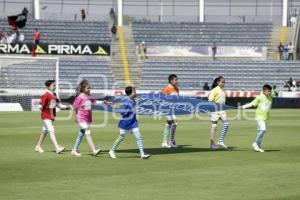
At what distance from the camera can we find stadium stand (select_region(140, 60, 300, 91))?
57.3 m

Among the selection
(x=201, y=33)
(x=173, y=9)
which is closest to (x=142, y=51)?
(x=201, y=33)

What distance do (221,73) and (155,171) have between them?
140ft

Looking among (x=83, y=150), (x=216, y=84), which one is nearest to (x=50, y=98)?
(x=83, y=150)

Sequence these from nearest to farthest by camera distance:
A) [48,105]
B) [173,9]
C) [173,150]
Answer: [48,105], [173,150], [173,9]

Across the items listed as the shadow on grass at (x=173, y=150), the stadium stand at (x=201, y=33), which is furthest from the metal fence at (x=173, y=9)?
the shadow on grass at (x=173, y=150)

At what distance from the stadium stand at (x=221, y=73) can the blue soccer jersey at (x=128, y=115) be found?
37280mm

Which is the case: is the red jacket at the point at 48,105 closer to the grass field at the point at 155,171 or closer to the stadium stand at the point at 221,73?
the grass field at the point at 155,171

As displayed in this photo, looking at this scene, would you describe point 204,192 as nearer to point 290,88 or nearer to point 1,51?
point 290,88

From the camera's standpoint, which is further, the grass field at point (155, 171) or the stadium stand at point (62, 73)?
the stadium stand at point (62, 73)

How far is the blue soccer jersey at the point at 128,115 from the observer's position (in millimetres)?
18766

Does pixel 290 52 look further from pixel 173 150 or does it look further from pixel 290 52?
pixel 173 150

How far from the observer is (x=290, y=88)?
53250mm

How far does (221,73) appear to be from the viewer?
58625 millimetres

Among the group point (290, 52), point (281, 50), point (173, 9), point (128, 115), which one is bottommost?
point (128, 115)
